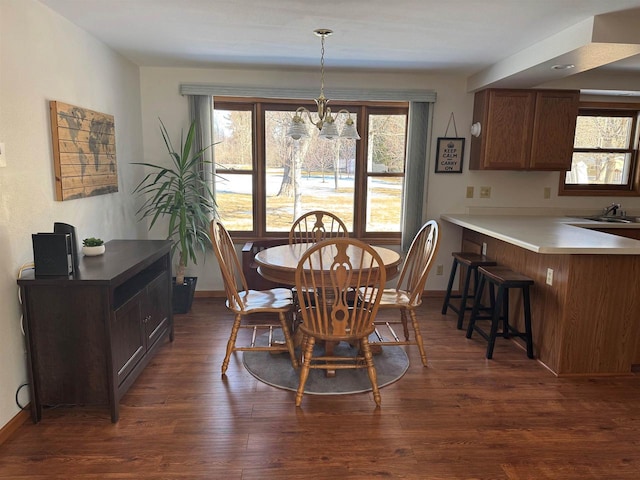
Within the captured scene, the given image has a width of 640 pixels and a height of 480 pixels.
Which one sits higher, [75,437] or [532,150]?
[532,150]

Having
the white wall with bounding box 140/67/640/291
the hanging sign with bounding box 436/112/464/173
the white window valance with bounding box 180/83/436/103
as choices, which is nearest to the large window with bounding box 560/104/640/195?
the white wall with bounding box 140/67/640/291

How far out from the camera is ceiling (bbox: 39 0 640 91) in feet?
7.80

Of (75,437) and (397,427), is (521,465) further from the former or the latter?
(75,437)

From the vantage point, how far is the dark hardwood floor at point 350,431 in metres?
1.90

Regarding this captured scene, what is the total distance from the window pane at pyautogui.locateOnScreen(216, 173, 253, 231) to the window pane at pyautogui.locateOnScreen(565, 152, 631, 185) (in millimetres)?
3308

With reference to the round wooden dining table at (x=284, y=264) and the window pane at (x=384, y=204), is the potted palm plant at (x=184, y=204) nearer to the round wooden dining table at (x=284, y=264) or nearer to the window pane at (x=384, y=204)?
the round wooden dining table at (x=284, y=264)

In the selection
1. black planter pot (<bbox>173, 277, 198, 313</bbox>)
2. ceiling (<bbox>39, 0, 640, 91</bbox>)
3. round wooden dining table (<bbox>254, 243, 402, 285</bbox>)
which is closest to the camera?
ceiling (<bbox>39, 0, 640, 91</bbox>)

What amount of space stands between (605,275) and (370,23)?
7.02 ft

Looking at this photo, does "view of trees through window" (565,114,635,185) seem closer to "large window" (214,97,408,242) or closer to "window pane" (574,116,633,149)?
"window pane" (574,116,633,149)

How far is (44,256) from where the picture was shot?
2.13 meters

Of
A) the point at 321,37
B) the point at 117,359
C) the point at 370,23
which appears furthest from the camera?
the point at 321,37

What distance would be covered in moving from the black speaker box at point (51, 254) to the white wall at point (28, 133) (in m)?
0.12

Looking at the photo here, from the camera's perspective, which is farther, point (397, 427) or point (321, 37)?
point (321, 37)

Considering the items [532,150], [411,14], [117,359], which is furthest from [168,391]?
[532,150]
